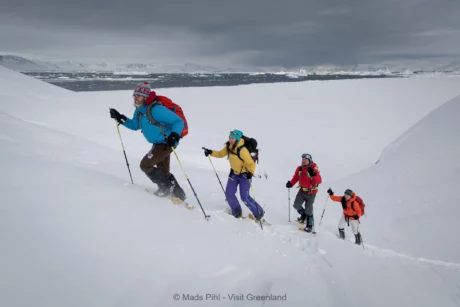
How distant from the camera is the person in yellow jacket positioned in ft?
18.2

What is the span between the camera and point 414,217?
7.56 meters

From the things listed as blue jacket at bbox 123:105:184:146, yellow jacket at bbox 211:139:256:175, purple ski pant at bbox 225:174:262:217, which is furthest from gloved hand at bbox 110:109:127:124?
purple ski pant at bbox 225:174:262:217

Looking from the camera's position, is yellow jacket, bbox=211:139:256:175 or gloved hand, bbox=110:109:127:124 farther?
yellow jacket, bbox=211:139:256:175

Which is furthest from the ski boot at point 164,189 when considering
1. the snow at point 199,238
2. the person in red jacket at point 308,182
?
the person in red jacket at point 308,182

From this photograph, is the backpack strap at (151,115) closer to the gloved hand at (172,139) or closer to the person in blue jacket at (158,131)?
the person in blue jacket at (158,131)

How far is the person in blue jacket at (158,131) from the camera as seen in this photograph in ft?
15.8

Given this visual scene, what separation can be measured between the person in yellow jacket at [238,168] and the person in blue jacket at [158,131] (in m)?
1.02

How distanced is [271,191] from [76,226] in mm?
7552

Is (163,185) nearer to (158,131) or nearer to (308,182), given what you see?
(158,131)

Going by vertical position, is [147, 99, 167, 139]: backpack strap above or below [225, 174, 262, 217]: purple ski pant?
above

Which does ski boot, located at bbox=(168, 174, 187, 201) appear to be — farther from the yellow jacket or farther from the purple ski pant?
the yellow jacket

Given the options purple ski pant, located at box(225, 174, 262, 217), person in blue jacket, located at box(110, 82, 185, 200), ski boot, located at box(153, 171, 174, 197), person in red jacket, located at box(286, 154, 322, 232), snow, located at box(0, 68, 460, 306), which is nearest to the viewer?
snow, located at box(0, 68, 460, 306)

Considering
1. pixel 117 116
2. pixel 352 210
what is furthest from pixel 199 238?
pixel 352 210

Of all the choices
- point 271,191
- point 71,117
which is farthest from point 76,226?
Answer: point 71,117
